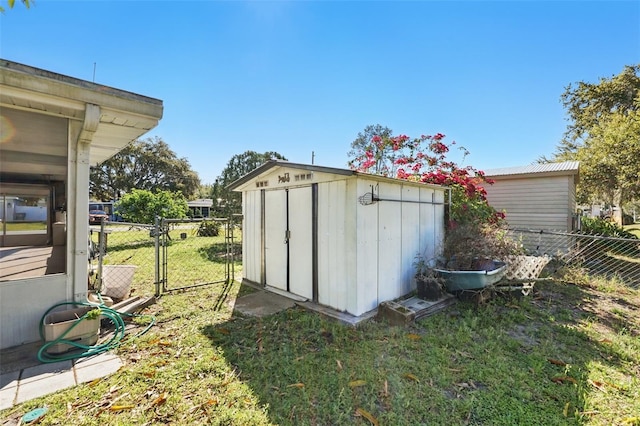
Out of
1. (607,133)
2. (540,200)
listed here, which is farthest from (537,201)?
(607,133)

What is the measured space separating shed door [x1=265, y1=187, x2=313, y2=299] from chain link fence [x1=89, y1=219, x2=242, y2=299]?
1002 mm

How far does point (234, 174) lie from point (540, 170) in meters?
11.3

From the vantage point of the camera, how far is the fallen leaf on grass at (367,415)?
2055 mm

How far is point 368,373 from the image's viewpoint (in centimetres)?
266

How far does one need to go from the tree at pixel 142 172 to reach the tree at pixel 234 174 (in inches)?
825

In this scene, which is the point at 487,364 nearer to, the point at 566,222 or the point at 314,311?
the point at 314,311

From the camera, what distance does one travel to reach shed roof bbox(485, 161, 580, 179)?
8.29 meters

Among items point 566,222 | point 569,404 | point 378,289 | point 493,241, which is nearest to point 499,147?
point 566,222

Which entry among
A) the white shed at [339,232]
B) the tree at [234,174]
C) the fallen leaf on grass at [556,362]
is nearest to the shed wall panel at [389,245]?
the white shed at [339,232]

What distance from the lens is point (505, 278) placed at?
4.68 m

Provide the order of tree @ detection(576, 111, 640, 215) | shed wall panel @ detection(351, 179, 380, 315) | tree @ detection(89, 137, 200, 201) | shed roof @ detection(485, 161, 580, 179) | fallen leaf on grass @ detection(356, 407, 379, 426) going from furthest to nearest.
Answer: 1. tree @ detection(89, 137, 200, 201)
2. tree @ detection(576, 111, 640, 215)
3. shed roof @ detection(485, 161, 580, 179)
4. shed wall panel @ detection(351, 179, 380, 315)
5. fallen leaf on grass @ detection(356, 407, 379, 426)

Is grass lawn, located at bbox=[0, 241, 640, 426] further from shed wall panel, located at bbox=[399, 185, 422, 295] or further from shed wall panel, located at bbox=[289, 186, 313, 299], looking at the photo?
shed wall panel, located at bbox=[399, 185, 422, 295]

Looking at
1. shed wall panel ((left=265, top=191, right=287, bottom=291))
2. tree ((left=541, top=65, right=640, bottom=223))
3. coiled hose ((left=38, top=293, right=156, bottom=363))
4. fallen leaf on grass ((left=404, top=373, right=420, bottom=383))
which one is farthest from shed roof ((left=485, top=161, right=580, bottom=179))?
coiled hose ((left=38, top=293, right=156, bottom=363))

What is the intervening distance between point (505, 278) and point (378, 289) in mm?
2344
